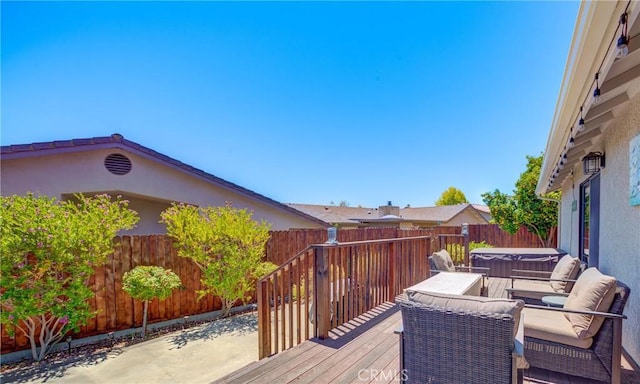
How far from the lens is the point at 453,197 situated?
36.4 meters

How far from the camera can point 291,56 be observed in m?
8.64

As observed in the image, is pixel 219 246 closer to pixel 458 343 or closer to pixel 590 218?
pixel 458 343

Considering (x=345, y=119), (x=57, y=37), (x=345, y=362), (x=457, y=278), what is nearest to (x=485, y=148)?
(x=345, y=119)

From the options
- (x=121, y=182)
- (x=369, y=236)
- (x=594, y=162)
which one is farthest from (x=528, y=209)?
(x=121, y=182)

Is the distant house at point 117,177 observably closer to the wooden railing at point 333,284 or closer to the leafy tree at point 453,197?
the wooden railing at point 333,284

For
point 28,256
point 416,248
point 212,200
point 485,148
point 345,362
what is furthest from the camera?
point 485,148

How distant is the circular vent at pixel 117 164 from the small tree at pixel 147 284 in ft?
11.2

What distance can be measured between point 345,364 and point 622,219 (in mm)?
3270

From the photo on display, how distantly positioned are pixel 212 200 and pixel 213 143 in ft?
15.2

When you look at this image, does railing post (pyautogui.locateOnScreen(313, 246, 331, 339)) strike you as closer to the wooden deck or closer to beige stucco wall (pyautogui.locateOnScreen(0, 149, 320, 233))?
the wooden deck

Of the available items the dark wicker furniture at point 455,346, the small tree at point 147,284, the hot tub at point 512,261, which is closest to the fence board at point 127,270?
the small tree at point 147,284

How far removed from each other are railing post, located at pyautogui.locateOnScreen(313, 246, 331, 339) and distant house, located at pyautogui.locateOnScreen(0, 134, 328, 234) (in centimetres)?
589

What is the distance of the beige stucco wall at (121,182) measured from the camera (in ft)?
22.3

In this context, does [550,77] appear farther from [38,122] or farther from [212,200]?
[38,122]
